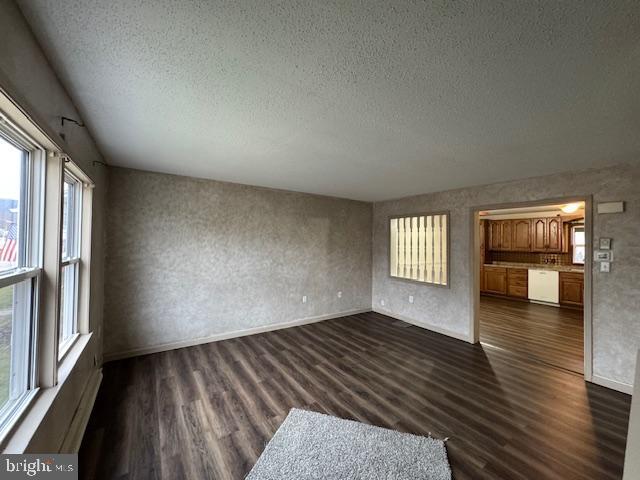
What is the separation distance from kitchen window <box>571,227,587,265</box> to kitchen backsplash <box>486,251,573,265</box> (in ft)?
0.41

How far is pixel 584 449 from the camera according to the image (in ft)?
5.94

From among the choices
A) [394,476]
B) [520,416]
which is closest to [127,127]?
[394,476]

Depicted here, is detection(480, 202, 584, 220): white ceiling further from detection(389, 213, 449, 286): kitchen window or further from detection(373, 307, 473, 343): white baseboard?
detection(373, 307, 473, 343): white baseboard

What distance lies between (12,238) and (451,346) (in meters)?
4.45

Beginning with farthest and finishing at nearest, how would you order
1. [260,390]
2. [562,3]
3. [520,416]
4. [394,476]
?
[260,390] → [520,416] → [394,476] → [562,3]

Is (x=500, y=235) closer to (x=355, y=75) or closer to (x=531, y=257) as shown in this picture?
(x=531, y=257)

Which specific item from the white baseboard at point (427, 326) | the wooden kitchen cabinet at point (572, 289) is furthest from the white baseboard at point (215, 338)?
the wooden kitchen cabinet at point (572, 289)

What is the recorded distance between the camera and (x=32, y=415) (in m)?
1.25

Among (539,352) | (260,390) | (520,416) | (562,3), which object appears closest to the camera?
(562,3)

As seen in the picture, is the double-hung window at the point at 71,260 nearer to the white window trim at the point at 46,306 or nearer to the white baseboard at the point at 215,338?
the white window trim at the point at 46,306

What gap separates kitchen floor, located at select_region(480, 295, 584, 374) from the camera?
11.0 ft

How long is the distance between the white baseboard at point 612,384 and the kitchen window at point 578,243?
4.89 m

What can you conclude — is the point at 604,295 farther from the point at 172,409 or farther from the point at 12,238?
the point at 12,238

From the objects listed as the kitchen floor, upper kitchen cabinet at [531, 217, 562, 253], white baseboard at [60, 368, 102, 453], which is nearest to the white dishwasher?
the kitchen floor
